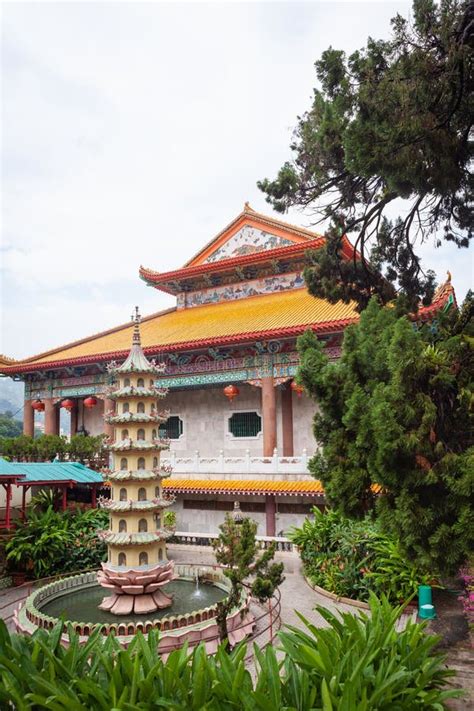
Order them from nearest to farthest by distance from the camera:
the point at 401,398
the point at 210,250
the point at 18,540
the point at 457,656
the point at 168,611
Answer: the point at 401,398
the point at 457,656
the point at 168,611
the point at 18,540
the point at 210,250

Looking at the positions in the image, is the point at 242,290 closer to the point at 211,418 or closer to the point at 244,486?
the point at 211,418

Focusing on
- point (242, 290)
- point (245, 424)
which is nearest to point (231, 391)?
point (245, 424)

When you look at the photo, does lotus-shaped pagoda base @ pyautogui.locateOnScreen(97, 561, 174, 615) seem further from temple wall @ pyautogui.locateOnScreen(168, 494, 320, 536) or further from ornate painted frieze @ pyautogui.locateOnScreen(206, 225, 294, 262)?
ornate painted frieze @ pyautogui.locateOnScreen(206, 225, 294, 262)

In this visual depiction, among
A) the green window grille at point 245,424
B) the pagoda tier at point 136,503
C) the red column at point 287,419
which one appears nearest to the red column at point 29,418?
the green window grille at point 245,424

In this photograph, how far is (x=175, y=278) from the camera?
23.7 metres

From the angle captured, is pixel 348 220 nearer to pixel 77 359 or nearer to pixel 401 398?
pixel 401 398

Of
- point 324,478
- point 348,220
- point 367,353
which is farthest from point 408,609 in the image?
point 348,220

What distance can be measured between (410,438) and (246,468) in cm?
1184

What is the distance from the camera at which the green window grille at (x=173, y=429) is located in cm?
2161

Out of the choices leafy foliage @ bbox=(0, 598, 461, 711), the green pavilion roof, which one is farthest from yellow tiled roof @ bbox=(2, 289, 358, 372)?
leafy foliage @ bbox=(0, 598, 461, 711)

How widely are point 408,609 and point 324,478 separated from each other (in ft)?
17.9

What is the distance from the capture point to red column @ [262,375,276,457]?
709 inches

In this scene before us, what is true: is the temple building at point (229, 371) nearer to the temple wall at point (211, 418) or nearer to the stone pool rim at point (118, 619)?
→ the temple wall at point (211, 418)

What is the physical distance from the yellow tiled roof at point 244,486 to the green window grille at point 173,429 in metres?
3.67
